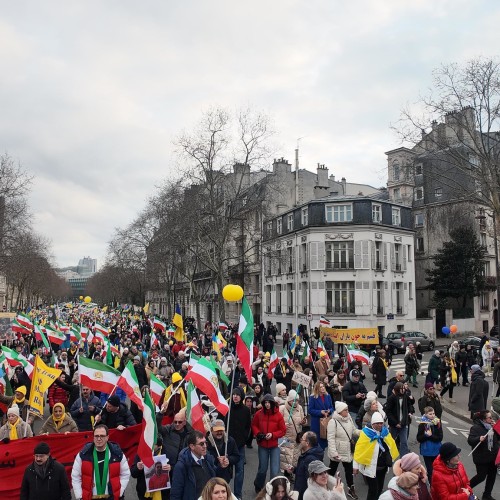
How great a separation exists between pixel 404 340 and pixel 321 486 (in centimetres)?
2739

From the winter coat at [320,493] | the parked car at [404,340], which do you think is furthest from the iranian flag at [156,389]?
the parked car at [404,340]

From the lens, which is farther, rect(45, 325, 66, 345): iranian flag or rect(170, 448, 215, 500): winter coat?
rect(45, 325, 66, 345): iranian flag

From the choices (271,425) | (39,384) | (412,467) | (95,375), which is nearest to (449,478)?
(412,467)

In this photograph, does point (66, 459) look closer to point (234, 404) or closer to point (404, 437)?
point (234, 404)

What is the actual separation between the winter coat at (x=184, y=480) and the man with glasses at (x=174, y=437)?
1511 mm

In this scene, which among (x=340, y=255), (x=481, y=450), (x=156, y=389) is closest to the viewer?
(x=481, y=450)

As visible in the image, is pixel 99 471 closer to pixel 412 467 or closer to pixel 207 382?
pixel 207 382

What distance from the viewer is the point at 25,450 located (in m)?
7.34

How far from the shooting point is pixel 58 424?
8.07 m

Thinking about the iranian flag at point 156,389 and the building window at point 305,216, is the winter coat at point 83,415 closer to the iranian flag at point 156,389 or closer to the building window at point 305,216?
the iranian flag at point 156,389

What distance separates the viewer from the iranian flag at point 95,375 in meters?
9.02

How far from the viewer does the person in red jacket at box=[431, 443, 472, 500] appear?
579cm

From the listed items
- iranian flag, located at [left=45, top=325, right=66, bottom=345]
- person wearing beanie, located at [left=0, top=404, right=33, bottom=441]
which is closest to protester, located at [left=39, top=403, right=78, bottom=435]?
person wearing beanie, located at [left=0, top=404, right=33, bottom=441]

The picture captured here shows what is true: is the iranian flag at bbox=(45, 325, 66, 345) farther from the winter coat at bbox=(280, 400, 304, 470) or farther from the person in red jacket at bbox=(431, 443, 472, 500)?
the person in red jacket at bbox=(431, 443, 472, 500)
